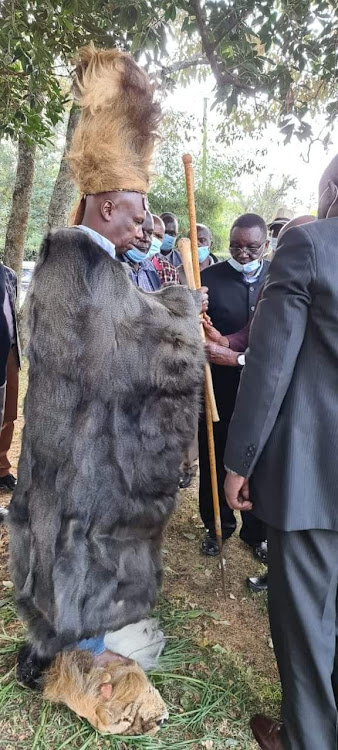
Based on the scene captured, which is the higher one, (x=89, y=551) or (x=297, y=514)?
(x=297, y=514)

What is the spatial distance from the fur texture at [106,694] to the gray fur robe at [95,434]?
159 mm

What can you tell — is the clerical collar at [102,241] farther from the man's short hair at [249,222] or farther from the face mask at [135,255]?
the man's short hair at [249,222]

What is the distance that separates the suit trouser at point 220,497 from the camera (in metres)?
3.49

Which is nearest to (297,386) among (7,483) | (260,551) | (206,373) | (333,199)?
(333,199)

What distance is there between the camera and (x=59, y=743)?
6.73ft

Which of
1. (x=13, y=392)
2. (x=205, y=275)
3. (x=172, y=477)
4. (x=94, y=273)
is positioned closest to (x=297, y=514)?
(x=172, y=477)

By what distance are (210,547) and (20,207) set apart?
18.0ft

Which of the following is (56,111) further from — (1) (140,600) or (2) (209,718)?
(2) (209,718)

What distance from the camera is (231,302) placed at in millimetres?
3443

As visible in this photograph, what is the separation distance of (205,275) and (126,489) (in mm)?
1952

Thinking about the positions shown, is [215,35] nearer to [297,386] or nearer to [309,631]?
[297,386]

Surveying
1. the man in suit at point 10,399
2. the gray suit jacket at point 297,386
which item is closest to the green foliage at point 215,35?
the man in suit at point 10,399

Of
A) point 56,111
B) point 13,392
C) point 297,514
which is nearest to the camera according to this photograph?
point 297,514

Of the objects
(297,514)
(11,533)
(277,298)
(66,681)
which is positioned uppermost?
(277,298)
